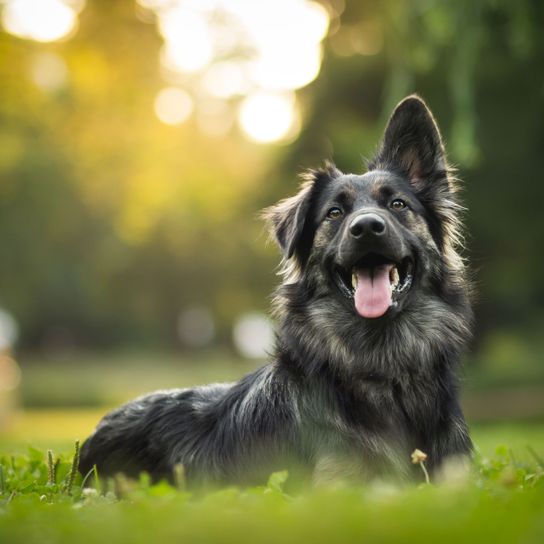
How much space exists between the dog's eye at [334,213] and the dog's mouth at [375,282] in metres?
0.45

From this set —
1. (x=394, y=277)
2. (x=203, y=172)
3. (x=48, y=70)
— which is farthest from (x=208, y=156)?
(x=394, y=277)

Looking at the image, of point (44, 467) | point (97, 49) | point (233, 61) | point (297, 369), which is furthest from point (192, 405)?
point (233, 61)

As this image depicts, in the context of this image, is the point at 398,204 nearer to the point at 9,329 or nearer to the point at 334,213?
the point at 334,213

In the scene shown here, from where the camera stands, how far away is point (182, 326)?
53.5 metres

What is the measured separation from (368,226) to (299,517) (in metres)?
2.52

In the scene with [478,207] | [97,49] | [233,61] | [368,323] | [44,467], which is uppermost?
[233,61]

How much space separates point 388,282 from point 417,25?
283 inches

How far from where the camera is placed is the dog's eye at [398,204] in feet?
19.7

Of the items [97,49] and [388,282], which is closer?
[388,282]

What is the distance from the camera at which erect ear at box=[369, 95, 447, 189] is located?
638 centimetres

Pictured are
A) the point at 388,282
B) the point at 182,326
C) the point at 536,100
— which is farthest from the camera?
the point at 182,326

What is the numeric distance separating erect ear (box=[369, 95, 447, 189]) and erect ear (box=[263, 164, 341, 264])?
1.44ft

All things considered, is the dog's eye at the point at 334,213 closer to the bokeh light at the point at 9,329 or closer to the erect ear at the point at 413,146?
the erect ear at the point at 413,146

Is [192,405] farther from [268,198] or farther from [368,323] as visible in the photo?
[268,198]
